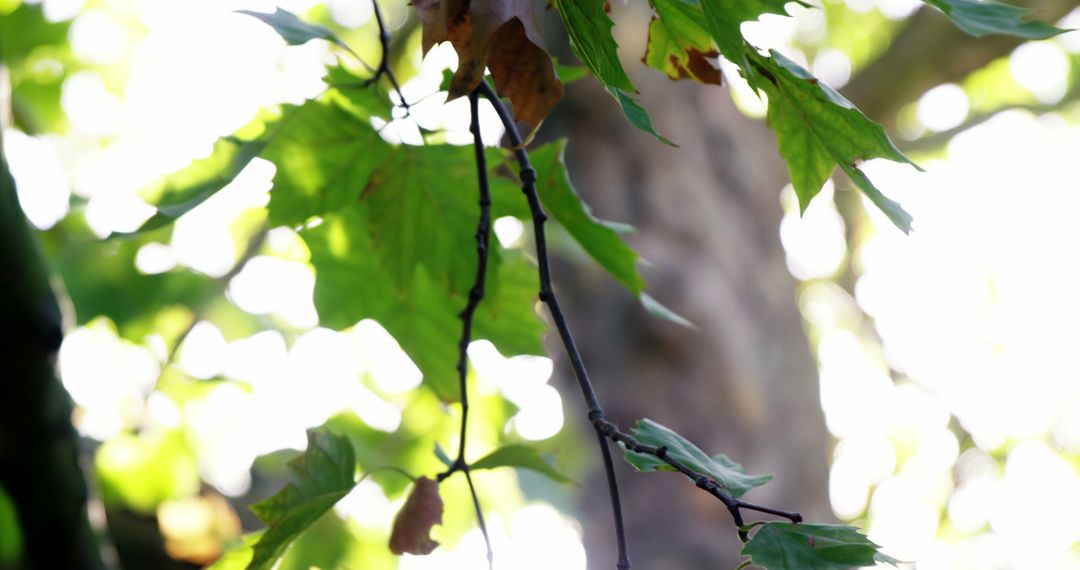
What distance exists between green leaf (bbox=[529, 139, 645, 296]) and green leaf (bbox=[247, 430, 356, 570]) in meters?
0.19

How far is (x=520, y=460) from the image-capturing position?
0.58 m

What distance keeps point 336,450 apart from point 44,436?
1.70 ft

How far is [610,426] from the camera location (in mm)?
411

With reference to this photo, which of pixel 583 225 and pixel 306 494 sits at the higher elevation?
pixel 583 225

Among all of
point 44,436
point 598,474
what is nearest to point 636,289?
point 44,436

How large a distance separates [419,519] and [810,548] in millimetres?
264

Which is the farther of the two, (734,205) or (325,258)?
(734,205)

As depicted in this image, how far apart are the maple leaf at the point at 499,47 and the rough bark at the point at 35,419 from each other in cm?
66

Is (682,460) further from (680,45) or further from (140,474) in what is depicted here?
(140,474)

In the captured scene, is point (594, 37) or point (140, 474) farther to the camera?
point (140, 474)

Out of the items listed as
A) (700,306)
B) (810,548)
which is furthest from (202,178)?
(700,306)

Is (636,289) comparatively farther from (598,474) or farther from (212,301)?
(212,301)

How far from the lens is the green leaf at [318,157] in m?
0.60

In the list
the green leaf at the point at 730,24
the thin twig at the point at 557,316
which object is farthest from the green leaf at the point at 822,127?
the thin twig at the point at 557,316
